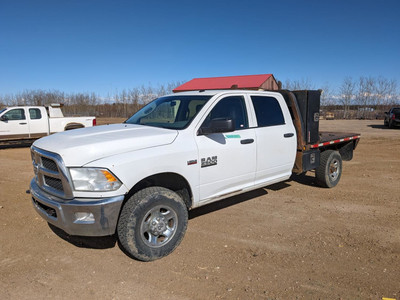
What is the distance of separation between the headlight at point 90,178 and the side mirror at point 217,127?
4.45ft

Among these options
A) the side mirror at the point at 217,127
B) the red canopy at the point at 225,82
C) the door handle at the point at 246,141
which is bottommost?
the door handle at the point at 246,141

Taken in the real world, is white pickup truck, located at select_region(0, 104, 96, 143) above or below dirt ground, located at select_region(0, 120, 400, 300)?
above

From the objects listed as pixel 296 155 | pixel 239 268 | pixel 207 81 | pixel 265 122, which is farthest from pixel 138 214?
pixel 207 81

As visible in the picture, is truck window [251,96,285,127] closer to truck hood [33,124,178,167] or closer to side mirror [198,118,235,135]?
side mirror [198,118,235,135]

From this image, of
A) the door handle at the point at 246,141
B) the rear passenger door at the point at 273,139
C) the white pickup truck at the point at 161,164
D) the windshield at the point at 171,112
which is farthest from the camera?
the rear passenger door at the point at 273,139

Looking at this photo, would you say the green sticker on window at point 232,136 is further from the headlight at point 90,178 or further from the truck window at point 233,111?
the headlight at point 90,178

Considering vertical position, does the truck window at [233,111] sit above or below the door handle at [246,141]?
above

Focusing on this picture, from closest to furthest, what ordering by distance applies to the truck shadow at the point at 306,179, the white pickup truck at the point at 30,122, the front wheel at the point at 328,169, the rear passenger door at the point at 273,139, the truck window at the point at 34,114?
the rear passenger door at the point at 273,139, the front wheel at the point at 328,169, the truck shadow at the point at 306,179, the white pickup truck at the point at 30,122, the truck window at the point at 34,114

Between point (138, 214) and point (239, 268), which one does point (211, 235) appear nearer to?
point (239, 268)

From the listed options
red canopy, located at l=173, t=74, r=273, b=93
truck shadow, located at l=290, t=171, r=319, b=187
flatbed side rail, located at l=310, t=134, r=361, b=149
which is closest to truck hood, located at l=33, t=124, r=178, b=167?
flatbed side rail, located at l=310, t=134, r=361, b=149

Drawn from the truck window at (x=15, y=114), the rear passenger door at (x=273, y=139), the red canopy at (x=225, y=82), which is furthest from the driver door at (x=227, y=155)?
the red canopy at (x=225, y=82)

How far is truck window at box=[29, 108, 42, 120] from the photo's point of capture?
13.7m

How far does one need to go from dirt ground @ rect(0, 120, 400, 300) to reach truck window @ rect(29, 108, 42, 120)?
8.95 m

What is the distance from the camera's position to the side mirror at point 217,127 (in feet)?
12.8
